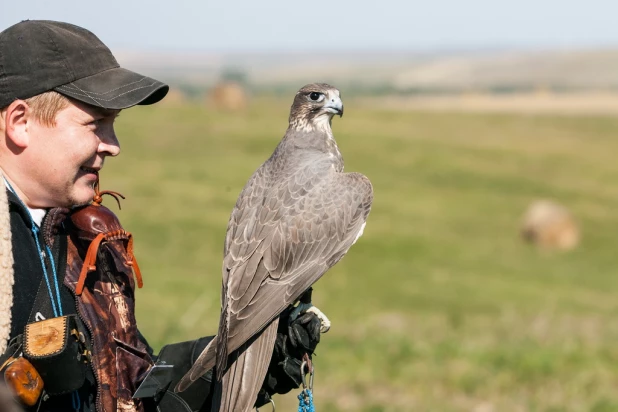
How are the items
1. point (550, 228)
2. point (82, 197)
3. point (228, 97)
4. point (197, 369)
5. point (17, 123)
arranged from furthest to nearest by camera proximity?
point (228, 97) → point (550, 228) → point (197, 369) → point (82, 197) → point (17, 123)

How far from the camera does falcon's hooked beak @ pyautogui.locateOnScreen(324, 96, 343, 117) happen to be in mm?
5002

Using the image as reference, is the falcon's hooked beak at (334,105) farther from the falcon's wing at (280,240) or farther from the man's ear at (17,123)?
the man's ear at (17,123)

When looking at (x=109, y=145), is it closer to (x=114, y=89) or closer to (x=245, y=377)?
(x=114, y=89)

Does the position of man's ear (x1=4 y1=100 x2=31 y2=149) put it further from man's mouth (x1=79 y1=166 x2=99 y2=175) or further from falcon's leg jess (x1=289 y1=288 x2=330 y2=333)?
falcon's leg jess (x1=289 y1=288 x2=330 y2=333)

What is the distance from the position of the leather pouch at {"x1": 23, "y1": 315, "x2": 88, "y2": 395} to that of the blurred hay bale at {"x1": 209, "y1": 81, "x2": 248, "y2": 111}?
39541mm

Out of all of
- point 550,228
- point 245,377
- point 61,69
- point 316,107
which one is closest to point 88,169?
point 61,69

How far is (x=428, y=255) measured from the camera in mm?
21672

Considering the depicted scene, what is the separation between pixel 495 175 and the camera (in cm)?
→ 3050

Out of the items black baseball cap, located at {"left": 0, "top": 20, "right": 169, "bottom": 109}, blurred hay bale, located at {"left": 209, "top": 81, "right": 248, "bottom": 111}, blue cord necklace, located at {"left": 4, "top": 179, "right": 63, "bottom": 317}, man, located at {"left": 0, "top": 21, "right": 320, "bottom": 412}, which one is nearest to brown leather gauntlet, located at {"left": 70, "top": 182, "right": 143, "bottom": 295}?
man, located at {"left": 0, "top": 21, "right": 320, "bottom": 412}

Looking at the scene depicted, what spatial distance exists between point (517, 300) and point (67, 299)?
1518cm

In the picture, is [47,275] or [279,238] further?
[279,238]

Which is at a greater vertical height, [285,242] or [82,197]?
[82,197]

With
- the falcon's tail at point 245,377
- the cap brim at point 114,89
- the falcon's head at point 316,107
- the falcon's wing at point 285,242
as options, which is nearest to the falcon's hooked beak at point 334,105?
the falcon's head at point 316,107

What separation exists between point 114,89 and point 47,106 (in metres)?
0.25
